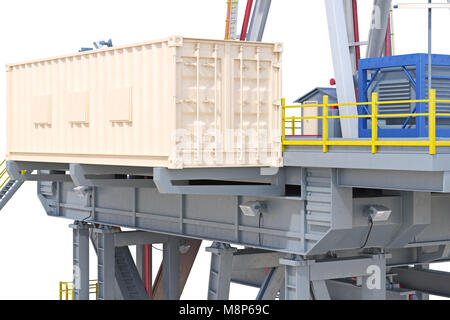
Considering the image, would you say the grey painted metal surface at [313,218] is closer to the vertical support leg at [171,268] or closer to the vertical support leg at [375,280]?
the vertical support leg at [375,280]

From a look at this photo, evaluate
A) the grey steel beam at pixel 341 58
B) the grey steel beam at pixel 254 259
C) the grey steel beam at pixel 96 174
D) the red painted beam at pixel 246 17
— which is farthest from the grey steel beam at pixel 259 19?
the grey steel beam at pixel 254 259

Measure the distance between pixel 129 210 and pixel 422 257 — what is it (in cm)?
694

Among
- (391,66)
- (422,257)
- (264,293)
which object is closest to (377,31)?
(391,66)

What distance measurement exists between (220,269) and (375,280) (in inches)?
129

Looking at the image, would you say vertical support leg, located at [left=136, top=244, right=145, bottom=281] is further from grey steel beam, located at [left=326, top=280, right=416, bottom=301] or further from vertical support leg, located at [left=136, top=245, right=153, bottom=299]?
grey steel beam, located at [left=326, top=280, right=416, bottom=301]

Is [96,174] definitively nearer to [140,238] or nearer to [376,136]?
[140,238]

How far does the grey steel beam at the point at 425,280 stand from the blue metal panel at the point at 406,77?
4.65m

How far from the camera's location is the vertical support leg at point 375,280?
17.4 m

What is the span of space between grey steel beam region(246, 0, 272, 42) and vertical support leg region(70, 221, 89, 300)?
6.76 m

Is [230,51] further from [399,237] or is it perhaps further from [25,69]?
[25,69]

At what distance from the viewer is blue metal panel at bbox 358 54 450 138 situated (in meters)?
17.0

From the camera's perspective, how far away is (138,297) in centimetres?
2395

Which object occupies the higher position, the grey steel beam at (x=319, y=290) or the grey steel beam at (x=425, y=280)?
the grey steel beam at (x=319, y=290)

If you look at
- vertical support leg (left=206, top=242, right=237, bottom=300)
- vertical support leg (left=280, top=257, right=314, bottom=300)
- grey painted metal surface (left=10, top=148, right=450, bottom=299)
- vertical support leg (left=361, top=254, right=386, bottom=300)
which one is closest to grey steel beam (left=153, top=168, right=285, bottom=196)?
grey painted metal surface (left=10, top=148, right=450, bottom=299)
